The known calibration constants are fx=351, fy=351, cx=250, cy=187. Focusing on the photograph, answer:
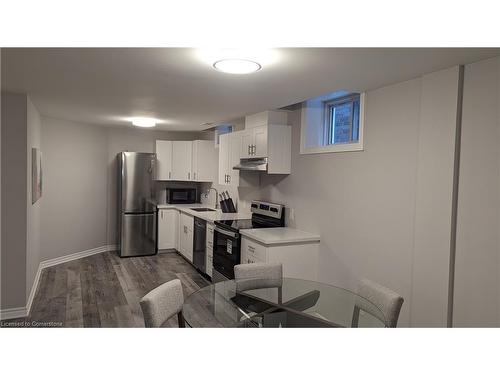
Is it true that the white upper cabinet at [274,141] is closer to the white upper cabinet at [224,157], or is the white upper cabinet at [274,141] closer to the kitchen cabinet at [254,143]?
the kitchen cabinet at [254,143]

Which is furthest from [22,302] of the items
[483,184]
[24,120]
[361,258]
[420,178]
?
[483,184]

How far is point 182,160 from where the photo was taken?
6438 mm

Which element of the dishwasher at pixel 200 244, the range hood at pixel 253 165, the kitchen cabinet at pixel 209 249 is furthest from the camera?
the dishwasher at pixel 200 244

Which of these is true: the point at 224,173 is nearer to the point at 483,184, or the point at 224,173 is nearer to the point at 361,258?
the point at 361,258

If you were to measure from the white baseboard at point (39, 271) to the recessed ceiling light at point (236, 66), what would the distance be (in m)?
3.11

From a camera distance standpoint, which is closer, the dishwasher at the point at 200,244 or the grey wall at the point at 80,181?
the dishwasher at the point at 200,244

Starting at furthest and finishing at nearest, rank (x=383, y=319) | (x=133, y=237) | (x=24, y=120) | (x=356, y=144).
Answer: (x=133, y=237) < (x=24, y=120) < (x=356, y=144) < (x=383, y=319)

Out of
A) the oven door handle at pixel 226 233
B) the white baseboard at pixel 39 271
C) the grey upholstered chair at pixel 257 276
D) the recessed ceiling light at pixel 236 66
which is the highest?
the recessed ceiling light at pixel 236 66

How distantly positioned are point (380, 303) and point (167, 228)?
4.68 m

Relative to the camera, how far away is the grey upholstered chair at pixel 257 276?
8.70 feet

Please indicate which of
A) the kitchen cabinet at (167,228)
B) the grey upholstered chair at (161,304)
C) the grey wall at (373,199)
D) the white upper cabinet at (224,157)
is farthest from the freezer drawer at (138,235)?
the grey upholstered chair at (161,304)

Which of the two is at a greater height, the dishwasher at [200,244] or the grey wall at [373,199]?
the grey wall at [373,199]

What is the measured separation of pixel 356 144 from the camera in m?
3.15

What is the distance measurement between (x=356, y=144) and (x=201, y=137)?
434 centimetres
